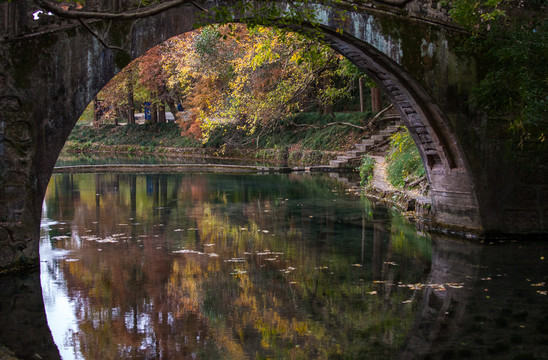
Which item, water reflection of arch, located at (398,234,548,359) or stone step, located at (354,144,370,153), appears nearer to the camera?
water reflection of arch, located at (398,234,548,359)

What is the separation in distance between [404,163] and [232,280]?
849 centimetres

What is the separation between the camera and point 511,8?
10305 mm

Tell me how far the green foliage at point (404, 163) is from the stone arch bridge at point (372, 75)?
3.76m

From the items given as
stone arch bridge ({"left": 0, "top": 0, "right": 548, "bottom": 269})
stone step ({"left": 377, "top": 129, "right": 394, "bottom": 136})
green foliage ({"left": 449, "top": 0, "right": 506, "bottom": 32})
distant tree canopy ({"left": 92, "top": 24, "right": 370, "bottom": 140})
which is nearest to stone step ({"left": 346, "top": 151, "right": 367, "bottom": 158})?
stone step ({"left": 377, "top": 129, "right": 394, "bottom": 136})

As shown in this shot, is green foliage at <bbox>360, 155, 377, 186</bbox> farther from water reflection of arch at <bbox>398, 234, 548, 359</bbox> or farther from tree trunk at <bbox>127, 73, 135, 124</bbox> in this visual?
tree trunk at <bbox>127, 73, 135, 124</bbox>

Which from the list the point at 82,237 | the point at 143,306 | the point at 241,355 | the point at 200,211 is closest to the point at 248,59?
the point at 200,211

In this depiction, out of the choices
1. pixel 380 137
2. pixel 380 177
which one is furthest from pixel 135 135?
pixel 380 177

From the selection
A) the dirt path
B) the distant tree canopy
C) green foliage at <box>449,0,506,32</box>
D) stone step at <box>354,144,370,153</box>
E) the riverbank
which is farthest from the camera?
stone step at <box>354,144,370,153</box>

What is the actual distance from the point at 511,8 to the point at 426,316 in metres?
6.09

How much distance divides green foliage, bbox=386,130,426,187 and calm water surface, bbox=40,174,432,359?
1.24 meters

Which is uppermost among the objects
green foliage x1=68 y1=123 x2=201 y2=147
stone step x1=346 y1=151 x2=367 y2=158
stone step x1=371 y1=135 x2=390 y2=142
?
green foliage x1=68 y1=123 x2=201 y2=147

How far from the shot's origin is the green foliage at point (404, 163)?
15008 mm

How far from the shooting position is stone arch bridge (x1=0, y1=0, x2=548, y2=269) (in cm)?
760

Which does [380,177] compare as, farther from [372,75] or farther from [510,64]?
[510,64]
